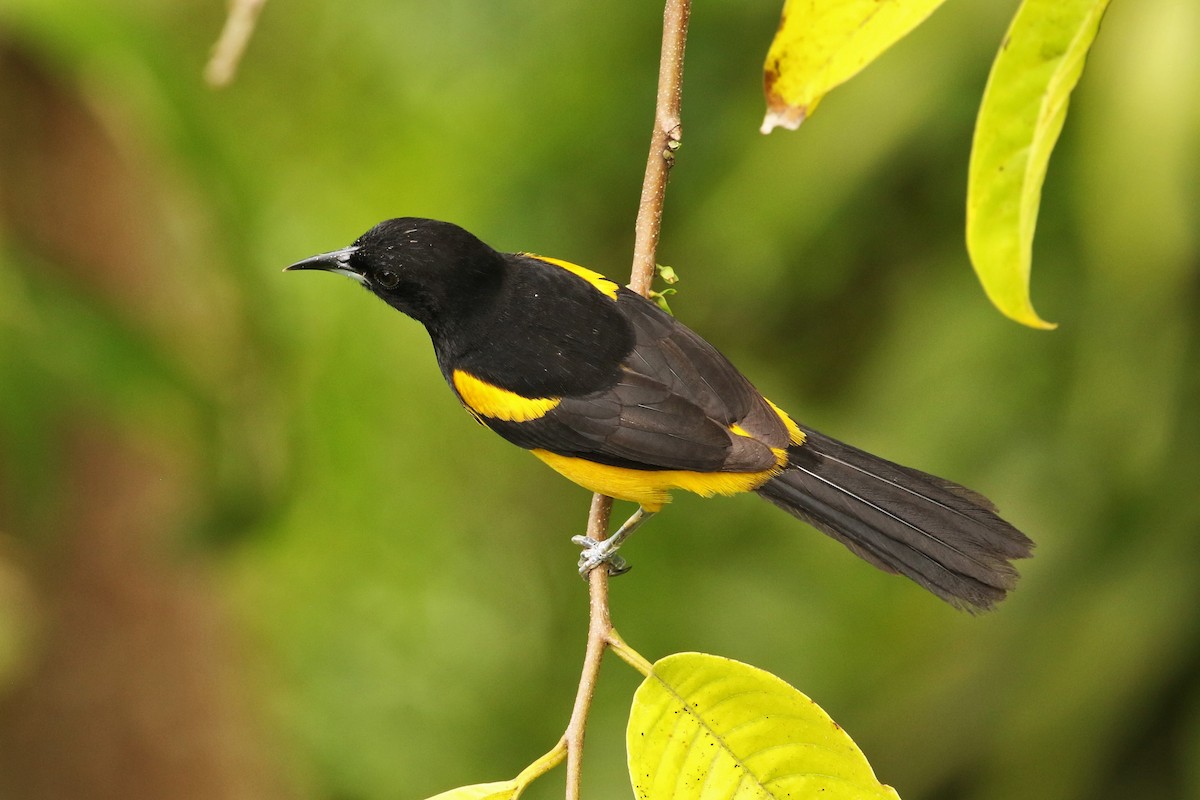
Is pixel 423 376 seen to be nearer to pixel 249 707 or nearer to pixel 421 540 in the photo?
pixel 421 540

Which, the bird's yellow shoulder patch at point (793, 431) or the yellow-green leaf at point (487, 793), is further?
the bird's yellow shoulder patch at point (793, 431)

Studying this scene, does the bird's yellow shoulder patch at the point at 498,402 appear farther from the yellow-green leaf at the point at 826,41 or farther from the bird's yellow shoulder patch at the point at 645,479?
the yellow-green leaf at the point at 826,41

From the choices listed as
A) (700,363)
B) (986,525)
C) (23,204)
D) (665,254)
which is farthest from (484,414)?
(23,204)

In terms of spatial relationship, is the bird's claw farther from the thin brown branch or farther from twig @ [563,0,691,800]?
the thin brown branch

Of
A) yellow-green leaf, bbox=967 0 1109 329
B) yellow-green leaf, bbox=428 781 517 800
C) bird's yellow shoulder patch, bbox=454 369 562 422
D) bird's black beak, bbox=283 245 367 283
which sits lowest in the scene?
yellow-green leaf, bbox=428 781 517 800

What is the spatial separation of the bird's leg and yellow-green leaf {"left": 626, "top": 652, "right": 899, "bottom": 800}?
63 centimetres

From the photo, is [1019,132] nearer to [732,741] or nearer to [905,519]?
[732,741]

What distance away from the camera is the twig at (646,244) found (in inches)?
71.4

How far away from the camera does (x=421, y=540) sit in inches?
189

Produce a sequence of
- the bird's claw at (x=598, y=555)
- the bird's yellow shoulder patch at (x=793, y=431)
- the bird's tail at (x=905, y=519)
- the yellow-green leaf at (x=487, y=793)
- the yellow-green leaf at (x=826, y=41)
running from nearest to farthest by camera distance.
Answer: the yellow-green leaf at (x=826, y=41)
the yellow-green leaf at (x=487, y=793)
the bird's tail at (x=905, y=519)
the bird's claw at (x=598, y=555)
the bird's yellow shoulder patch at (x=793, y=431)

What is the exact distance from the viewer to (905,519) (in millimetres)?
2529

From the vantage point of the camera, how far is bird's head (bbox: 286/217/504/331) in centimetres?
270

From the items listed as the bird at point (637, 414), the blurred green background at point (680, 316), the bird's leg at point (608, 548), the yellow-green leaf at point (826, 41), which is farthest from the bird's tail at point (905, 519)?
the yellow-green leaf at point (826, 41)

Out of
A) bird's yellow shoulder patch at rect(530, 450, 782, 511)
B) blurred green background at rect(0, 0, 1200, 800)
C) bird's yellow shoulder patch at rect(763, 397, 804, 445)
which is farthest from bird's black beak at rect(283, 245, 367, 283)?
bird's yellow shoulder patch at rect(763, 397, 804, 445)
